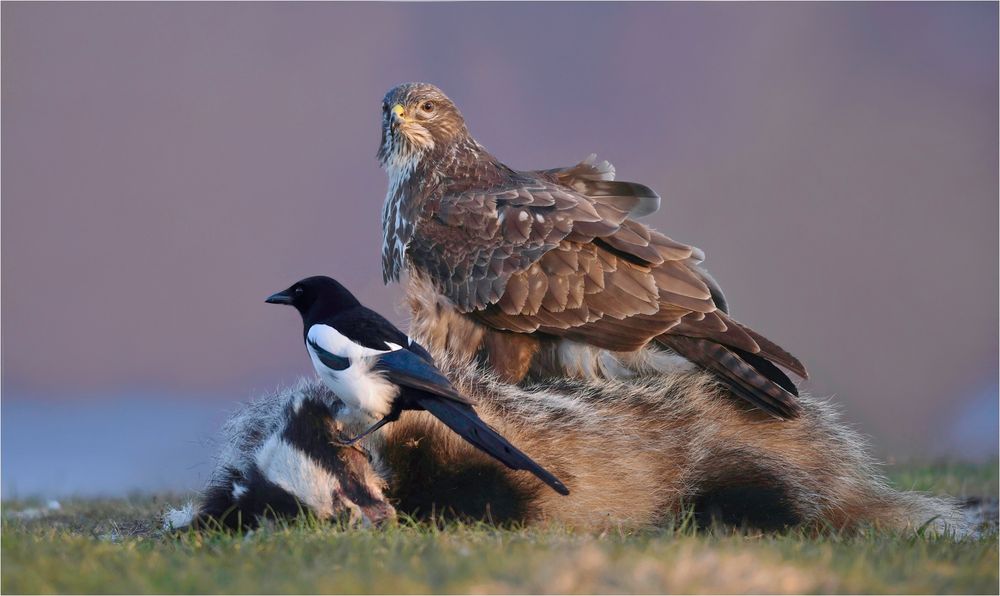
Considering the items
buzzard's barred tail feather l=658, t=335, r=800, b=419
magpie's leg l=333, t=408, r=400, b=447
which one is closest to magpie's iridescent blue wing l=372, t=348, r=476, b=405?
magpie's leg l=333, t=408, r=400, b=447

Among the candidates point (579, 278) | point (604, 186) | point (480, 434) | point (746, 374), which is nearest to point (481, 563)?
point (480, 434)

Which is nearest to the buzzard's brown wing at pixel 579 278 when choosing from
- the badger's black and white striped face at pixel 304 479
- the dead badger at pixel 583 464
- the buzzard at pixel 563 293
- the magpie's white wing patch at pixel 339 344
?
the buzzard at pixel 563 293

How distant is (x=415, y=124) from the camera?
7.62 metres

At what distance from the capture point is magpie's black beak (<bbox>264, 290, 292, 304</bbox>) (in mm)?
5987

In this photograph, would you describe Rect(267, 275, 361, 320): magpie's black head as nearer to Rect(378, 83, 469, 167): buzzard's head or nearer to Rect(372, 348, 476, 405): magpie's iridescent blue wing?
Rect(372, 348, 476, 405): magpie's iridescent blue wing

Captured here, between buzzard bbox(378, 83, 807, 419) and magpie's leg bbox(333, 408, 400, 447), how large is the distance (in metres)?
1.44

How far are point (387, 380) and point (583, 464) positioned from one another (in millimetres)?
1074

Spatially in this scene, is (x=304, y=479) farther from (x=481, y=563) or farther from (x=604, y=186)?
(x=604, y=186)

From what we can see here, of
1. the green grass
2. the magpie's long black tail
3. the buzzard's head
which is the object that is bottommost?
the green grass

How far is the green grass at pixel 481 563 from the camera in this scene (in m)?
3.58

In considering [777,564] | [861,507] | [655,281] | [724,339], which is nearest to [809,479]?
[861,507]

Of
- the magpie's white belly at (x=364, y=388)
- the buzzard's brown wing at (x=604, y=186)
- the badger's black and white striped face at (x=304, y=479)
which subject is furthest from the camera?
the buzzard's brown wing at (x=604, y=186)

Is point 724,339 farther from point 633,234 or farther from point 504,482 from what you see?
point 504,482

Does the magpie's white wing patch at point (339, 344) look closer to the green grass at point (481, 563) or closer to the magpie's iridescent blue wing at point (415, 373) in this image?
the magpie's iridescent blue wing at point (415, 373)
